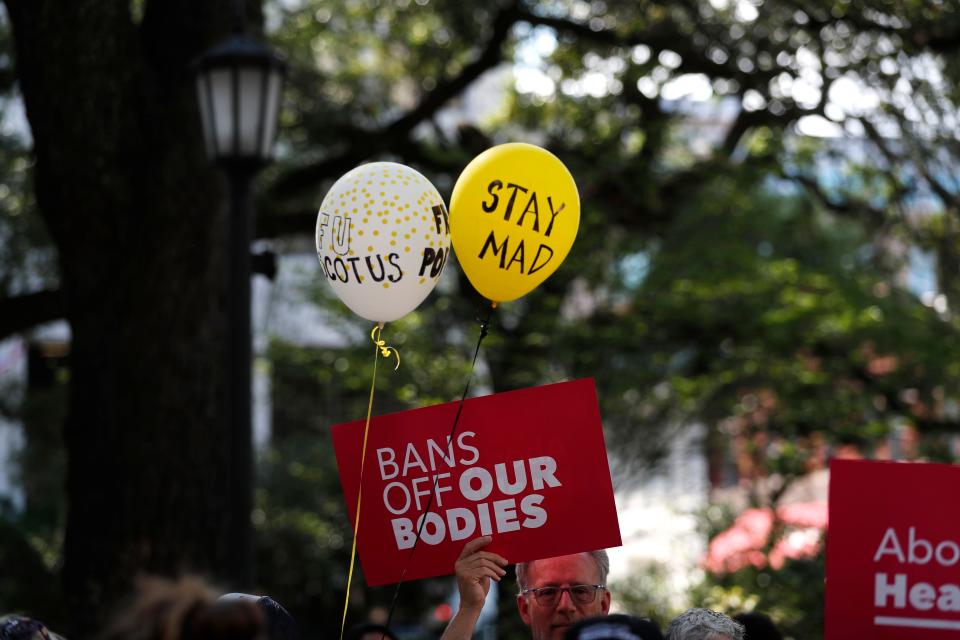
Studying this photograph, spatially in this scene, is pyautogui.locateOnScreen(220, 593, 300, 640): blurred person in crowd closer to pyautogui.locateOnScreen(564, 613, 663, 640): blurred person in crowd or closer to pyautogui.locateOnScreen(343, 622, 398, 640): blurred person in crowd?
pyautogui.locateOnScreen(564, 613, 663, 640): blurred person in crowd

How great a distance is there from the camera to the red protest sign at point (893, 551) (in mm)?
4125

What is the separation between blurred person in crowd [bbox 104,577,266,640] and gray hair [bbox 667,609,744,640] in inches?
67.9

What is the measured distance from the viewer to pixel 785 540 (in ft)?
32.4

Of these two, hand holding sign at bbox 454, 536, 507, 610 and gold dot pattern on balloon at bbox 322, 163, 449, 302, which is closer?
hand holding sign at bbox 454, 536, 507, 610

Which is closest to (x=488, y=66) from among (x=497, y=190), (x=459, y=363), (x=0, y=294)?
(x=459, y=363)

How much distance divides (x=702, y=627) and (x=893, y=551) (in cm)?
68

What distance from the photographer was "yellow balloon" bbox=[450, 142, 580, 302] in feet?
14.7

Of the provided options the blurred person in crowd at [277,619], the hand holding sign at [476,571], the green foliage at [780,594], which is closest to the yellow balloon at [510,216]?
the hand holding sign at [476,571]

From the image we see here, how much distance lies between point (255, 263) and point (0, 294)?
5944 millimetres

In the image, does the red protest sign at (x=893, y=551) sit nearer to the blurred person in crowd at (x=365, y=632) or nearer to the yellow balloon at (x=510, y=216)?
the yellow balloon at (x=510, y=216)

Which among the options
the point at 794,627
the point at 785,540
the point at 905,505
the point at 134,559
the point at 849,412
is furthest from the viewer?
the point at 849,412

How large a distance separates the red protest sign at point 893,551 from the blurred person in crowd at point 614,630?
1.42 m

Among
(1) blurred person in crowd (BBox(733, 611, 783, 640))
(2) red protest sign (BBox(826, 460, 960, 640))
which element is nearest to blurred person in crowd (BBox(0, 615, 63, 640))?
(2) red protest sign (BBox(826, 460, 960, 640))

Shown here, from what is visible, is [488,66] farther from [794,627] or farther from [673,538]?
[794,627]
